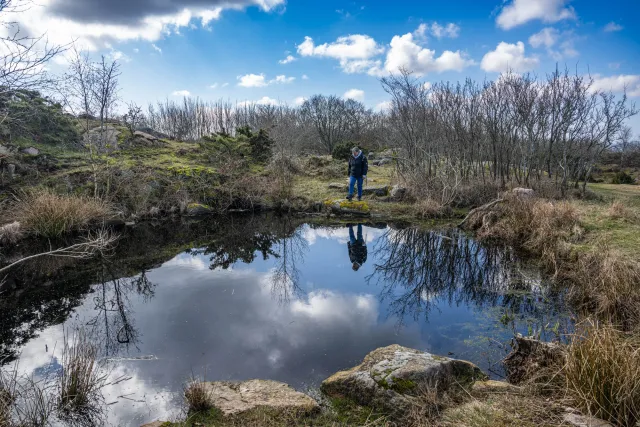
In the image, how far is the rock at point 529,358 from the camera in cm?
349

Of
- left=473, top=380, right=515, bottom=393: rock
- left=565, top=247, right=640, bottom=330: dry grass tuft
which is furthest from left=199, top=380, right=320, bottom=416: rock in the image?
left=565, top=247, right=640, bottom=330: dry grass tuft

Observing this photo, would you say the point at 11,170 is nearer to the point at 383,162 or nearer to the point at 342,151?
the point at 342,151

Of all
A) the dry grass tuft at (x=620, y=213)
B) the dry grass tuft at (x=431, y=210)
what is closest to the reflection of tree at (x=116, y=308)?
the dry grass tuft at (x=431, y=210)

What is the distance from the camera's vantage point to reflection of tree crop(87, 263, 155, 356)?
16.8 ft

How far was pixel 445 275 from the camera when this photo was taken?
773 cm

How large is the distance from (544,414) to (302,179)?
17.6 m

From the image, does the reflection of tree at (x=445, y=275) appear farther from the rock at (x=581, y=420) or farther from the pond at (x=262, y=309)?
the rock at (x=581, y=420)

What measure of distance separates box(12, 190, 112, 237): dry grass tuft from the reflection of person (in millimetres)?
7965

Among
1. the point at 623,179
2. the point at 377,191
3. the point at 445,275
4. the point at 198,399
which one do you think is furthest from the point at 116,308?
the point at 623,179

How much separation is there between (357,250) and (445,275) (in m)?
2.71

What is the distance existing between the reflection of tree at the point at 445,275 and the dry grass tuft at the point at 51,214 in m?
8.68

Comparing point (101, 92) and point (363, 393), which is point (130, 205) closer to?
point (101, 92)

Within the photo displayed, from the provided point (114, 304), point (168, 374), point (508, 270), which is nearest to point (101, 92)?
point (114, 304)

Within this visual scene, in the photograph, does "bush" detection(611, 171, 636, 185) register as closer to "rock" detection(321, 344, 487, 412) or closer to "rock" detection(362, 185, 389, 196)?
"rock" detection(362, 185, 389, 196)
